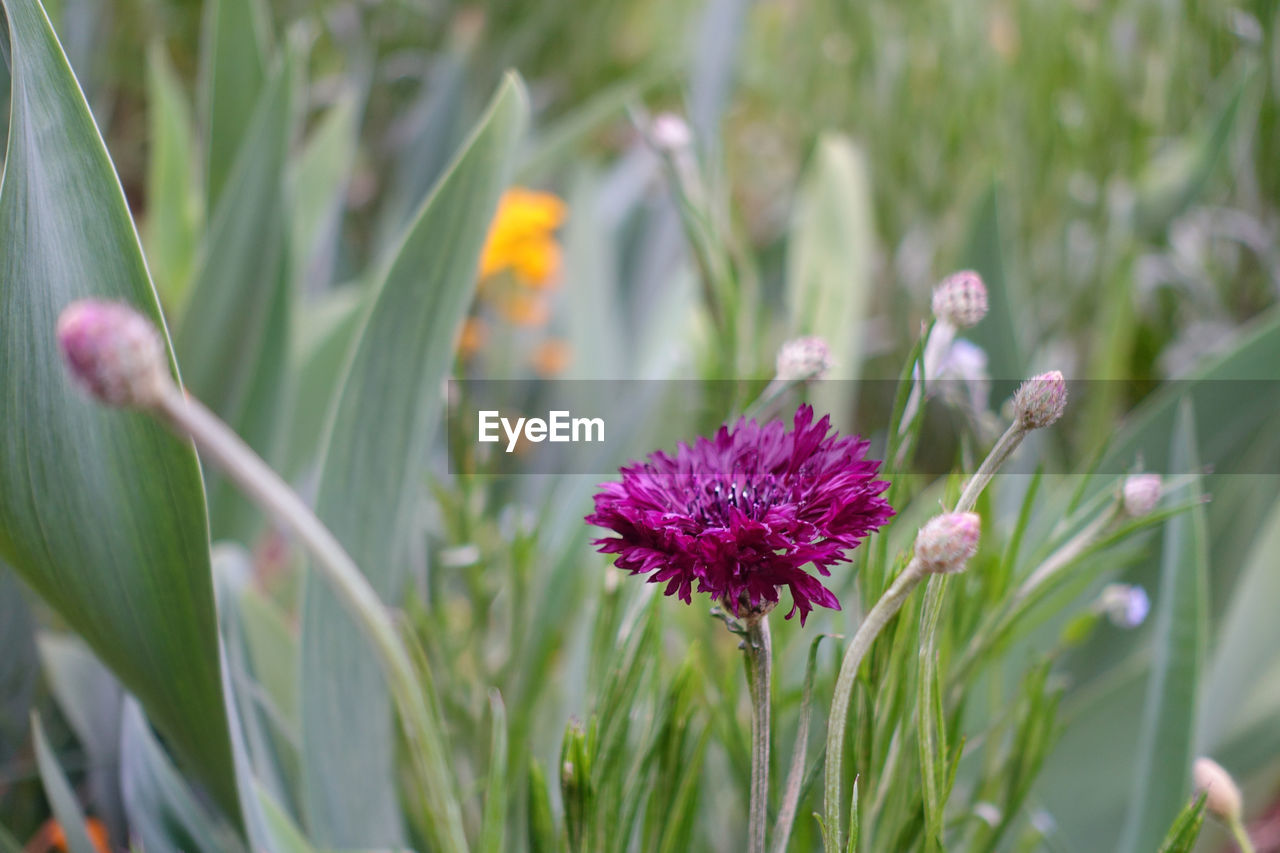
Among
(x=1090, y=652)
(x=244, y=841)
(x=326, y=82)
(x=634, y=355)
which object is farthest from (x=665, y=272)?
(x=244, y=841)

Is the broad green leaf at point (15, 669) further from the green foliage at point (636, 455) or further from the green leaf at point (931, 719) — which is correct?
the green leaf at point (931, 719)

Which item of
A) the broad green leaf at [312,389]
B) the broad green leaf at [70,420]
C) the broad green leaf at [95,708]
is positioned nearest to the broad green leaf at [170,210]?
the broad green leaf at [312,389]

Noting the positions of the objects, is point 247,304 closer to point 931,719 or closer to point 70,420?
point 70,420

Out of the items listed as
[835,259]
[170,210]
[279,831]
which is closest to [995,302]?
[835,259]

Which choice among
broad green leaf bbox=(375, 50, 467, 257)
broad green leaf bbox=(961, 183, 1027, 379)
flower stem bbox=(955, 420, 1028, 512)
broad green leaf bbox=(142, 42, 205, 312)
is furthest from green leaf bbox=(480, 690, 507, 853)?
broad green leaf bbox=(375, 50, 467, 257)

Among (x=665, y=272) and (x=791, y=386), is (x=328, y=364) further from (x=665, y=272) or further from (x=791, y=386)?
(x=665, y=272)

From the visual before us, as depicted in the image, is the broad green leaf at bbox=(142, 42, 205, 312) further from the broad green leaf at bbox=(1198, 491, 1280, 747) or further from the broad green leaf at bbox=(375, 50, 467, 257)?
the broad green leaf at bbox=(1198, 491, 1280, 747)

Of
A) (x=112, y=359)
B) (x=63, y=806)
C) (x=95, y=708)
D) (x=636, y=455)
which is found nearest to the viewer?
(x=112, y=359)
